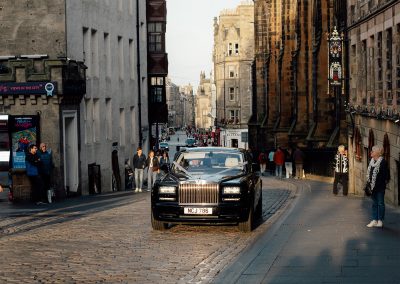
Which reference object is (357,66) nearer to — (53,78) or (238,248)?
(53,78)

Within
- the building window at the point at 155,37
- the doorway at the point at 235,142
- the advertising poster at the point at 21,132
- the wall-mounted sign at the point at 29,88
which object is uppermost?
the building window at the point at 155,37

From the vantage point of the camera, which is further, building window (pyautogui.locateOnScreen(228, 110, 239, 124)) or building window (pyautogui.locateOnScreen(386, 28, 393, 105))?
building window (pyautogui.locateOnScreen(228, 110, 239, 124))

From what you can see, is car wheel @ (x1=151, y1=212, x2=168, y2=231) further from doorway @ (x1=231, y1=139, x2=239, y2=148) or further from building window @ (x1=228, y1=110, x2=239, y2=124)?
building window @ (x1=228, y1=110, x2=239, y2=124)

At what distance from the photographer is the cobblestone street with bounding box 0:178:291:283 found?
11.4m

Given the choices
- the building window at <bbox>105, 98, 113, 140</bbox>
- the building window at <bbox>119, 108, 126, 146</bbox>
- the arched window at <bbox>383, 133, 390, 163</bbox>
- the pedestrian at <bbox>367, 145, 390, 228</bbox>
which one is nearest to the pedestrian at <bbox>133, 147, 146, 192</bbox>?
the building window at <bbox>105, 98, 113, 140</bbox>

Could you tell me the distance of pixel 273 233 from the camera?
15.4 m

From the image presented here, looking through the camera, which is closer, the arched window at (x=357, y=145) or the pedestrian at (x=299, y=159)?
the arched window at (x=357, y=145)

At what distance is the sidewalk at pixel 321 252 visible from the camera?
10.7 m

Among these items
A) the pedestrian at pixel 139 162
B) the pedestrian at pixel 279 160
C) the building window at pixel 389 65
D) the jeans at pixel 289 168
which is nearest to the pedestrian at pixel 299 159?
the jeans at pixel 289 168

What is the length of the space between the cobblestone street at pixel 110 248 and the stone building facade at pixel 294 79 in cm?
2430

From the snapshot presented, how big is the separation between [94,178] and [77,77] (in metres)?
5.85

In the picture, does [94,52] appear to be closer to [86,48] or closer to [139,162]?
[86,48]

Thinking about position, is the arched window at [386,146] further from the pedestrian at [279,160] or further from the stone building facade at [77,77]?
the pedestrian at [279,160]

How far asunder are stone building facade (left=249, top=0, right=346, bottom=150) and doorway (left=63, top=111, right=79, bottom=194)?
46.6 feet
